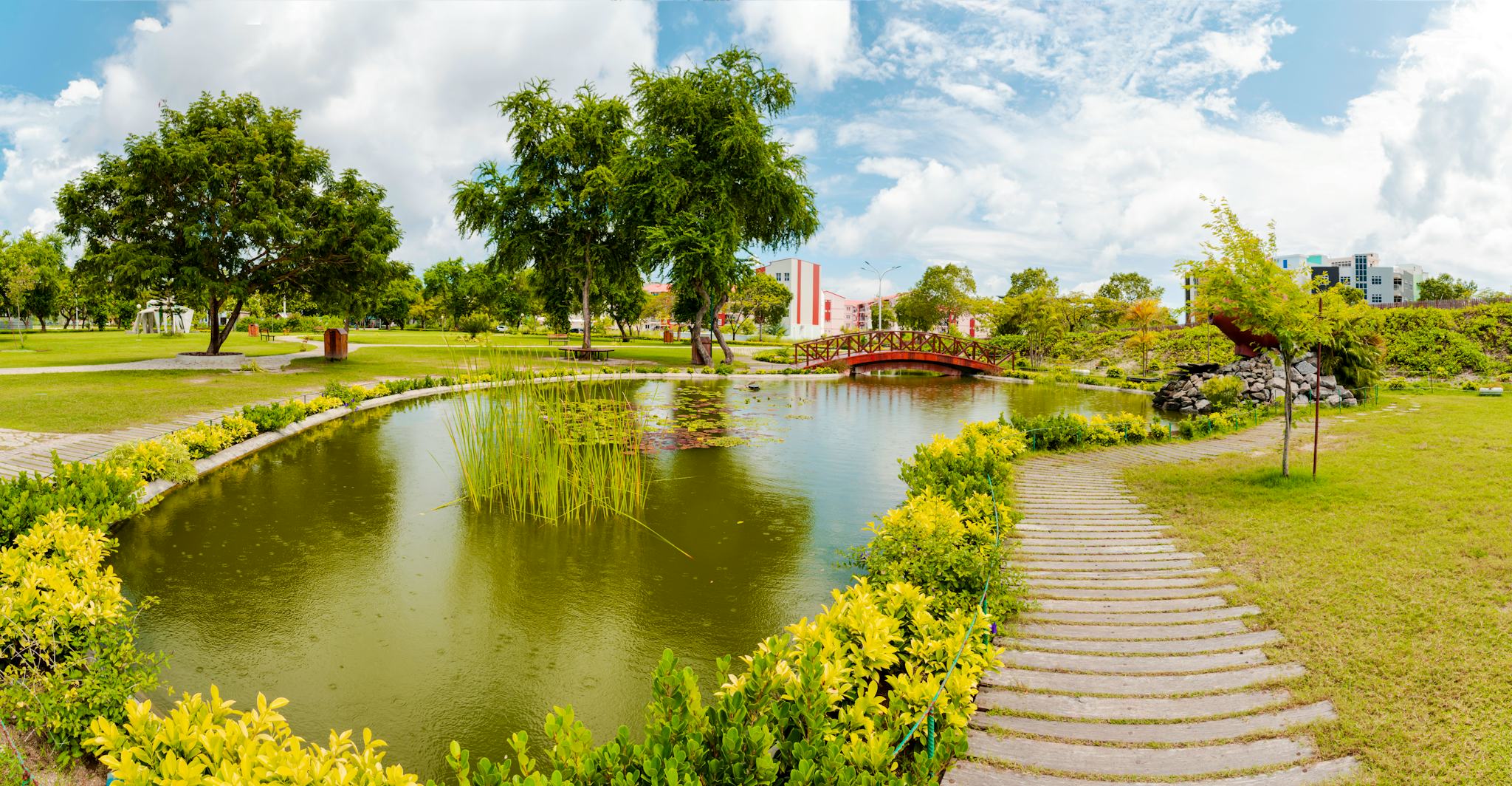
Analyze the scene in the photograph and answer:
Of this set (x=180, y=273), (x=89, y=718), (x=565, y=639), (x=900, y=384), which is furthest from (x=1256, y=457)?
(x=180, y=273)

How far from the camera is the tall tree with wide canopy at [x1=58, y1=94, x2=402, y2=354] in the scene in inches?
671

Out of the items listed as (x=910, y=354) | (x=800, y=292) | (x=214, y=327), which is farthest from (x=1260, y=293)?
(x=800, y=292)

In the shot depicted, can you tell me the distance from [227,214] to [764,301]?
3729 cm

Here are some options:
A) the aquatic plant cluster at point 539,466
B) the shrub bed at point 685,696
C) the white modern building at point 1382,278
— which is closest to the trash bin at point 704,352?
the aquatic plant cluster at point 539,466

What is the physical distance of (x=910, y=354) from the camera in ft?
88.8

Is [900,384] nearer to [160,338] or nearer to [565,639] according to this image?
[565,639]

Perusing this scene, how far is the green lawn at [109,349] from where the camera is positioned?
19.2 m

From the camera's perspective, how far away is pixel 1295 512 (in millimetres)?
6496

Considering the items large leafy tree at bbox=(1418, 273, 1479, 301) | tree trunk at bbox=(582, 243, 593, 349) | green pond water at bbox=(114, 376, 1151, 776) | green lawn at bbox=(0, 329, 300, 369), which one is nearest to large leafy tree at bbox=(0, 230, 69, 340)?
green lawn at bbox=(0, 329, 300, 369)

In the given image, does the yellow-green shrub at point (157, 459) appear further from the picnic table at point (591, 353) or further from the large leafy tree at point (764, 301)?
the large leafy tree at point (764, 301)

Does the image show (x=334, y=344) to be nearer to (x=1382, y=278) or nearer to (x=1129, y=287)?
(x=1129, y=287)

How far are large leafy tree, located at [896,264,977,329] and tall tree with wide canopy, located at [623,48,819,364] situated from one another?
25.2 m

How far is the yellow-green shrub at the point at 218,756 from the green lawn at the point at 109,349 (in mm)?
21267

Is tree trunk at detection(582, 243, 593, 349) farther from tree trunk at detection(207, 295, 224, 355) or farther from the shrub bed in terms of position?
the shrub bed
